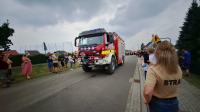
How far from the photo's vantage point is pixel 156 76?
3.07 meters

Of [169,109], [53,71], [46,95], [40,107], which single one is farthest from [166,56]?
→ [53,71]

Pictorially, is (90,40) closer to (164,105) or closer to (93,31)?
(93,31)

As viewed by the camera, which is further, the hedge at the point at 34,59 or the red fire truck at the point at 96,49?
the hedge at the point at 34,59

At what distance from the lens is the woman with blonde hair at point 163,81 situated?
306 cm

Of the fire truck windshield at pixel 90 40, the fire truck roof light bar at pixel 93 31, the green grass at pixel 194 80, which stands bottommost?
the green grass at pixel 194 80

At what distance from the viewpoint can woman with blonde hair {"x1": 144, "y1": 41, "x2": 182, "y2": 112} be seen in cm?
306

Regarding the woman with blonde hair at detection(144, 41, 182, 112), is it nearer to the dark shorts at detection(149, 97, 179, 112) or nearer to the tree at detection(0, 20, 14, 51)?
the dark shorts at detection(149, 97, 179, 112)

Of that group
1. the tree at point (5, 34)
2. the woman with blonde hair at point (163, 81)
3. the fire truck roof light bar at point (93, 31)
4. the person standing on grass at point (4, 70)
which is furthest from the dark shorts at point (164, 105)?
the tree at point (5, 34)

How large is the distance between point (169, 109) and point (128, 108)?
366 cm

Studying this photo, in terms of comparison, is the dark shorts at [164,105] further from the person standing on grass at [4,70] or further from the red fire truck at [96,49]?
the red fire truck at [96,49]

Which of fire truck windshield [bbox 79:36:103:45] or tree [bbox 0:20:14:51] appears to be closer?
fire truck windshield [bbox 79:36:103:45]

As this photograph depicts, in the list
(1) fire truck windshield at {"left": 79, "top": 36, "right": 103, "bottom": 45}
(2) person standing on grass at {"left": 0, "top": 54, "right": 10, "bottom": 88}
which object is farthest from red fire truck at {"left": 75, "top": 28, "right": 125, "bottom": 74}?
(2) person standing on grass at {"left": 0, "top": 54, "right": 10, "bottom": 88}

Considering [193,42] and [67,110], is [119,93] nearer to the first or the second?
[67,110]

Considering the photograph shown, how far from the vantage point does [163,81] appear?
307 centimetres
